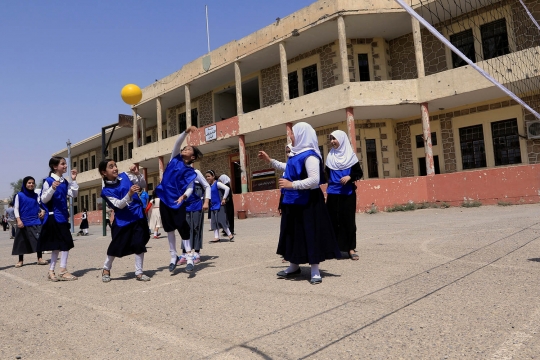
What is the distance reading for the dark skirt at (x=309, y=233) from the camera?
15.4 feet

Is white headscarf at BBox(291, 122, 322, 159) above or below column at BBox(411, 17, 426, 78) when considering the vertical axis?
below

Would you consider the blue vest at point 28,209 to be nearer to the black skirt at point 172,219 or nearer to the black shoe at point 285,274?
the black skirt at point 172,219

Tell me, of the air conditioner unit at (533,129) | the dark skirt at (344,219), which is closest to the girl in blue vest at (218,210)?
the dark skirt at (344,219)

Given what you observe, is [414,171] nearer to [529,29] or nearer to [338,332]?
[529,29]

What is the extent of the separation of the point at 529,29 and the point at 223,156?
1665 cm

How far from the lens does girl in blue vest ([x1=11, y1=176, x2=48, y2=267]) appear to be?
811cm

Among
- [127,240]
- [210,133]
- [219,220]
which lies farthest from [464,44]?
[127,240]

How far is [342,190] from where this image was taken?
625 cm

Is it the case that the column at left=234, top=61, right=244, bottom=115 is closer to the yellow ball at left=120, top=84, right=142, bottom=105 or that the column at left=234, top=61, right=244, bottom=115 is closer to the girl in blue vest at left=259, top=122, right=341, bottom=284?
the yellow ball at left=120, top=84, right=142, bottom=105

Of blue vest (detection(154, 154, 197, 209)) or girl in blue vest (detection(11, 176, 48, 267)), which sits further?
girl in blue vest (detection(11, 176, 48, 267))

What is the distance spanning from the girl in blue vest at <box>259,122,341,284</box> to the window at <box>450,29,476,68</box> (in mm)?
15106

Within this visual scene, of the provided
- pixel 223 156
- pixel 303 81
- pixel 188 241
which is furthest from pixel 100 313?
pixel 223 156

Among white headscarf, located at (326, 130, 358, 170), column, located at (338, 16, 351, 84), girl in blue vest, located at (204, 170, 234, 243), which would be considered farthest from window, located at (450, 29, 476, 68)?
white headscarf, located at (326, 130, 358, 170)

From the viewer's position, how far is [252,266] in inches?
234
